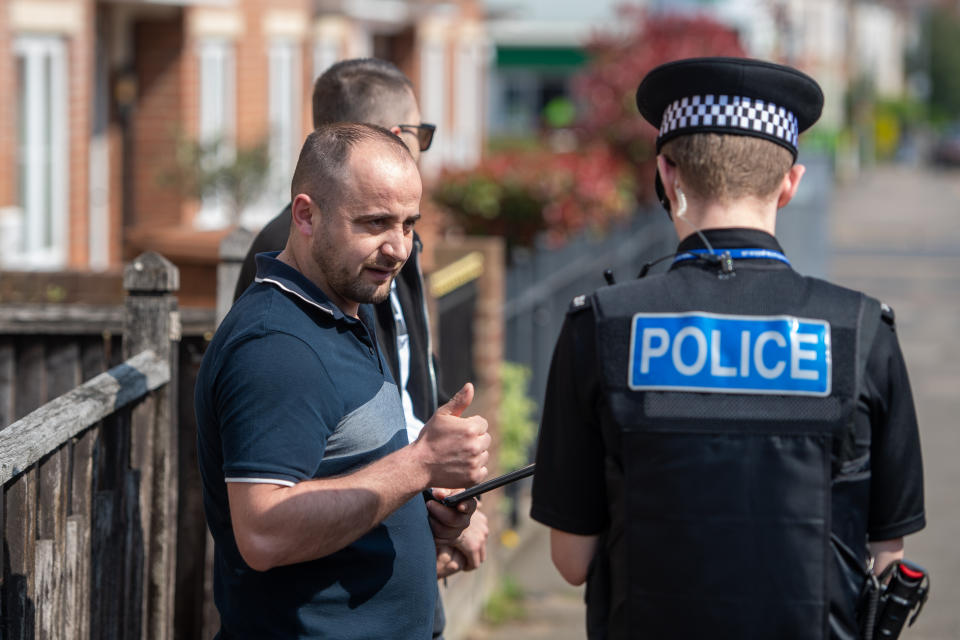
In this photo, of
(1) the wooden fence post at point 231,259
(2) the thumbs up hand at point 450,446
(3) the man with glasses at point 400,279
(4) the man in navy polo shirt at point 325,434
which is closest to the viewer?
(4) the man in navy polo shirt at point 325,434

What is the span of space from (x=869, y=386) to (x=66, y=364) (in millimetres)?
2394

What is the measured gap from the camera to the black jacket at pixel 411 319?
10.3 feet

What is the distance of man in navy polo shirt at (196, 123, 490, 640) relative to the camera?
Result: 7.44ft

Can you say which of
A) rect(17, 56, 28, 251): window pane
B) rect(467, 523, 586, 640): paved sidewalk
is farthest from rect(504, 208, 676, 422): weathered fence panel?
rect(17, 56, 28, 251): window pane

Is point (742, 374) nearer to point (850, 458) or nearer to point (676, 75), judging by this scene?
point (850, 458)

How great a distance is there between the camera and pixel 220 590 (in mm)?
2566

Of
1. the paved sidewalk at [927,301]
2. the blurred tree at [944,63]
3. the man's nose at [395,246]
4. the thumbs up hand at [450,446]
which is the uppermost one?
the blurred tree at [944,63]

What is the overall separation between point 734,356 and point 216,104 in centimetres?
1408

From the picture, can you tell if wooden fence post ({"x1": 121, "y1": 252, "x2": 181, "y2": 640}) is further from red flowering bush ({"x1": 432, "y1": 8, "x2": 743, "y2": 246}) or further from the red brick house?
red flowering bush ({"x1": 432, "y1": 8, "x2": 743, "y2": 246})

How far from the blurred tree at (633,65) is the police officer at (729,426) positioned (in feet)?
35.9

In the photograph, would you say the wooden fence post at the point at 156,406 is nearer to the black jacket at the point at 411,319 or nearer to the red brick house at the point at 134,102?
the black jacket at the point at 411,319

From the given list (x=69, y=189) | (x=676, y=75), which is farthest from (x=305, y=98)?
(x=676, y=75)

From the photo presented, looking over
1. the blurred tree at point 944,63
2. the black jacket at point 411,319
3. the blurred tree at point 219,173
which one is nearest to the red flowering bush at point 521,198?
the blurred tree at point 219,173

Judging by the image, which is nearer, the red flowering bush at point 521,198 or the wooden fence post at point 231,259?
the wooden fence post at point 231,259
